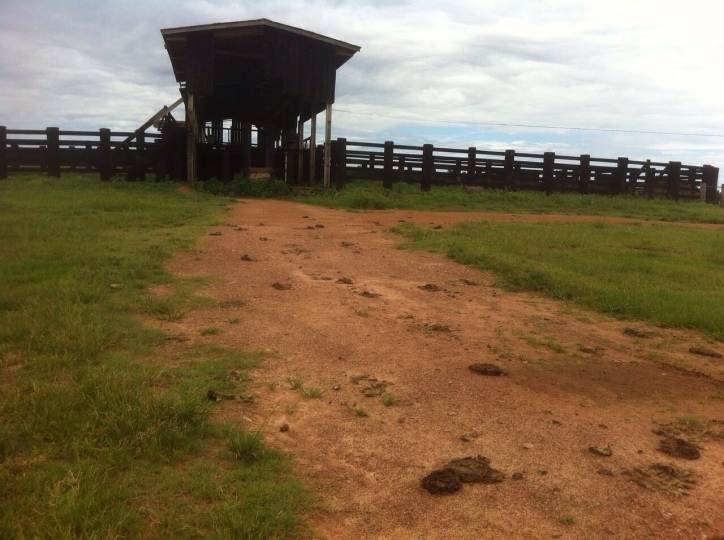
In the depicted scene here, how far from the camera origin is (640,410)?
4.17m

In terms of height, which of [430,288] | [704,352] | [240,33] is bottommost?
[704,352]

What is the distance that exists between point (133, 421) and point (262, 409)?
0.76 metres

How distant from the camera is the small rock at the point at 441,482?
309cm

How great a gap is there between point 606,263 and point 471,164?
1535 centimetres

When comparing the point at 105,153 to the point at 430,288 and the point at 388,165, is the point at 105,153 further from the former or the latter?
the point at 430,288

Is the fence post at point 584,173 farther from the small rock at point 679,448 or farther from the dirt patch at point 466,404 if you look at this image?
the small rock at point 679,448

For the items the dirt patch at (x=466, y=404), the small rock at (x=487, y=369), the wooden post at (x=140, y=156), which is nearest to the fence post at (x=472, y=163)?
the wooden post at (x=140, y=156)

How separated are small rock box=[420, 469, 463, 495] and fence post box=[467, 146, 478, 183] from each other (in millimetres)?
21588

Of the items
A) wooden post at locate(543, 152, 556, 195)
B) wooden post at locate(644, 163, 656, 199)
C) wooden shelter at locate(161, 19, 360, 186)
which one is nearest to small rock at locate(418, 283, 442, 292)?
wooden shelter at locate(161, 19, 360, 186)

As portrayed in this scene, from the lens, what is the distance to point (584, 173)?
2577 centimetres

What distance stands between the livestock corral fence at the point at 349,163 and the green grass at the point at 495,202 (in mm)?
654

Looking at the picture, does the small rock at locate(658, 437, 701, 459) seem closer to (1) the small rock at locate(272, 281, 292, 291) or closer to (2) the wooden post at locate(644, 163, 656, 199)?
(1) the small rock at locate(272, 281, 292, 291)

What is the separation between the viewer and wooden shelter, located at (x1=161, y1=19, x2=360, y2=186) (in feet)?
62.7

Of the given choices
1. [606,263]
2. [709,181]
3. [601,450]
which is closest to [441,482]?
[601,450]
